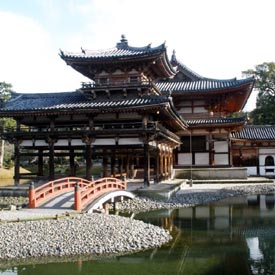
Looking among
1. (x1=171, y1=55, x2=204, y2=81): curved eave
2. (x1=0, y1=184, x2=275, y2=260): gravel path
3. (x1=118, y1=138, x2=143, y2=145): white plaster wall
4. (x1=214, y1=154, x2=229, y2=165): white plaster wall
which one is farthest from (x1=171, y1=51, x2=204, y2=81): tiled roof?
(x1=0, y1=184, x2=275, y2=260): gravel path

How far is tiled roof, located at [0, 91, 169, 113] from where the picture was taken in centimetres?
2656

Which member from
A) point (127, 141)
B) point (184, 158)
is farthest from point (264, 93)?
point (127, 141)

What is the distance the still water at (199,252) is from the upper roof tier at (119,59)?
38.2ft

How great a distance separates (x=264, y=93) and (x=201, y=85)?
2483 centimetres

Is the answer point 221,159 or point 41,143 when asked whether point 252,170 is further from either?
point 41,143

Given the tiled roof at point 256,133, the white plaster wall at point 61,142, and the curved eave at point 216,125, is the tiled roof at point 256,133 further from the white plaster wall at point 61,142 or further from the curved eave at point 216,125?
the white plaster wall at point 61,142

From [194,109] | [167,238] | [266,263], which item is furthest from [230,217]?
[194,109]

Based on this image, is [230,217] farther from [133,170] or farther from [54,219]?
[133,170]

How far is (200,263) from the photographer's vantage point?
13.1m

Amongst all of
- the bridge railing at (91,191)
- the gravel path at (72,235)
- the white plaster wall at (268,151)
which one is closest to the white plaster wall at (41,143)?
the bridge railing at (91,191)

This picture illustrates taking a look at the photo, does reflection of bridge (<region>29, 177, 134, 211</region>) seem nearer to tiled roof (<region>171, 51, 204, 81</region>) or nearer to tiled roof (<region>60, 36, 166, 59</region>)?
tiled roof (<region>60, 36, 166, 59</region>)

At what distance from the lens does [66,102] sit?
2967cm

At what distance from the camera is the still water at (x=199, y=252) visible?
12.4m

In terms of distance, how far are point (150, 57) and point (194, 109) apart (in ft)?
42.0
